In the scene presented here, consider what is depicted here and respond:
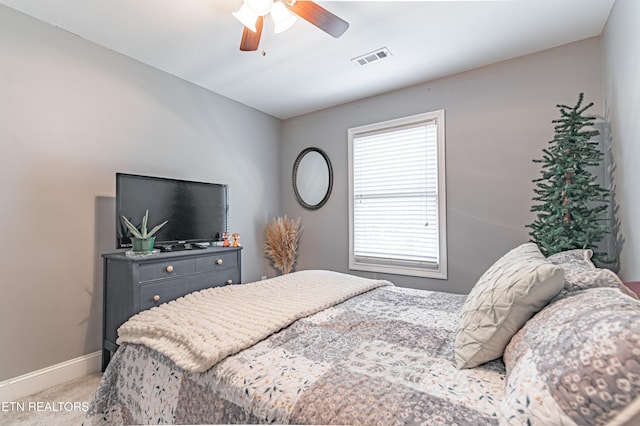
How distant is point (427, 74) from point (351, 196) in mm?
1518

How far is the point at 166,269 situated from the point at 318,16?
82.1 inches

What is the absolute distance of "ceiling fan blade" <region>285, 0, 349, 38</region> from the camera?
1714mm

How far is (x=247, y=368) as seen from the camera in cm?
102

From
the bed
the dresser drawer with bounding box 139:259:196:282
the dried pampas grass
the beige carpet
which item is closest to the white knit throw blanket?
the bed

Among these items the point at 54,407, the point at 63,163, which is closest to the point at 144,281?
the point at 54,407

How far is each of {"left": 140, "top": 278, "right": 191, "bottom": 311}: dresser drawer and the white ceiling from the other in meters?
1.95


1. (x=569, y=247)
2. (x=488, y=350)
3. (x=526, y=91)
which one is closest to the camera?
(x=488, y=350)

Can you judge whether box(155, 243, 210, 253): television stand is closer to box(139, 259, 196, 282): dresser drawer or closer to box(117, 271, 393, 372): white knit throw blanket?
box(139, 259, 196, 282): dresser drawer

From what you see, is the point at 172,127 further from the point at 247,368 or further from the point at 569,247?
the point at 569,247

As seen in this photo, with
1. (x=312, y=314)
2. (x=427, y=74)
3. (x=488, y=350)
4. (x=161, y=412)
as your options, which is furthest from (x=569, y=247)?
(x=161, y=412)

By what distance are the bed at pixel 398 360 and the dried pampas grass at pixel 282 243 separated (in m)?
2.24

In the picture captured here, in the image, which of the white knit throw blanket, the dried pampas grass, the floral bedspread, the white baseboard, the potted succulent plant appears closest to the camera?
the floral bedspread

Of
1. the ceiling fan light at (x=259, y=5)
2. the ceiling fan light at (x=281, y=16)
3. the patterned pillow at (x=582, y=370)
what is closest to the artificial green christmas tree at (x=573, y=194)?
the patterned pillow at (x=582, y=370)

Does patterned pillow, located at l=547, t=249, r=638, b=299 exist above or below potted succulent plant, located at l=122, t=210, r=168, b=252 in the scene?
below
